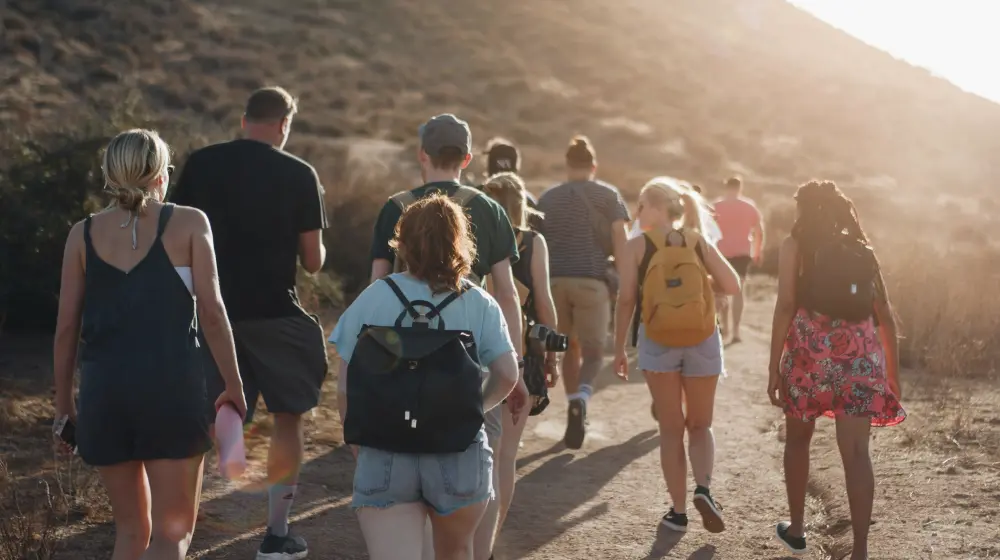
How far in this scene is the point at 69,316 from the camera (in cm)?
388

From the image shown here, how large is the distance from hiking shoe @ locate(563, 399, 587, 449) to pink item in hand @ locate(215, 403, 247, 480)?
4.53 metres

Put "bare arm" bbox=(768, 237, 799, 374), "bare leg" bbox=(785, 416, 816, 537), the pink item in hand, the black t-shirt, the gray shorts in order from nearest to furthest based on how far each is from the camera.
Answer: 1. the pink item in hand
2. the black t-shirt
3. "bare arm" bbox=(768, 237, 799, 374)
4. "bare leg" bbox=(785, 416, 816, 537)
5. the gray shorts

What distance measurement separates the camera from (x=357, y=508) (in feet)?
12.0

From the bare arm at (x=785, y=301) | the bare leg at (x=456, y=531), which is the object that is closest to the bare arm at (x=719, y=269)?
the bare arm at (x=785, y=301)

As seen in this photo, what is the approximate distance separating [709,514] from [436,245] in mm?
3001

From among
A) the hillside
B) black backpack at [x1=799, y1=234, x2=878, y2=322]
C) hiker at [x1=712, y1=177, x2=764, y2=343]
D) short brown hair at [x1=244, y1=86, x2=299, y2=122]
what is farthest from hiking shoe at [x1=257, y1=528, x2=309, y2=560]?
the hillside

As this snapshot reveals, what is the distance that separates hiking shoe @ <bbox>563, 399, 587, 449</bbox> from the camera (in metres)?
8.30

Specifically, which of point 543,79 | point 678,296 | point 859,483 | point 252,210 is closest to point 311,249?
point 252,210

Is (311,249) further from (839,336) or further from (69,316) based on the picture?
(839,336)

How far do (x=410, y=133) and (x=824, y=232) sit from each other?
31.0m

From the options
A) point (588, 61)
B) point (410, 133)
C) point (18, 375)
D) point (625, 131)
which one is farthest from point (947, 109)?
point (18, 375)

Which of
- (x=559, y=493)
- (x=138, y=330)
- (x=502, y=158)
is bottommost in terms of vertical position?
(x=559, y=493)

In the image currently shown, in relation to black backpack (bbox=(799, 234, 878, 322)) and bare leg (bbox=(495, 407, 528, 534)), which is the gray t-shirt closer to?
black backpack (bbox=(799, 234, 878, 322))

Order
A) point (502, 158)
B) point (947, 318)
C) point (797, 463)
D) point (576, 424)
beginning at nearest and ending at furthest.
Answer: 1. point (797, 463)
2. point (502, 158)
3. point (576, 424)
4. point (947, 318)
